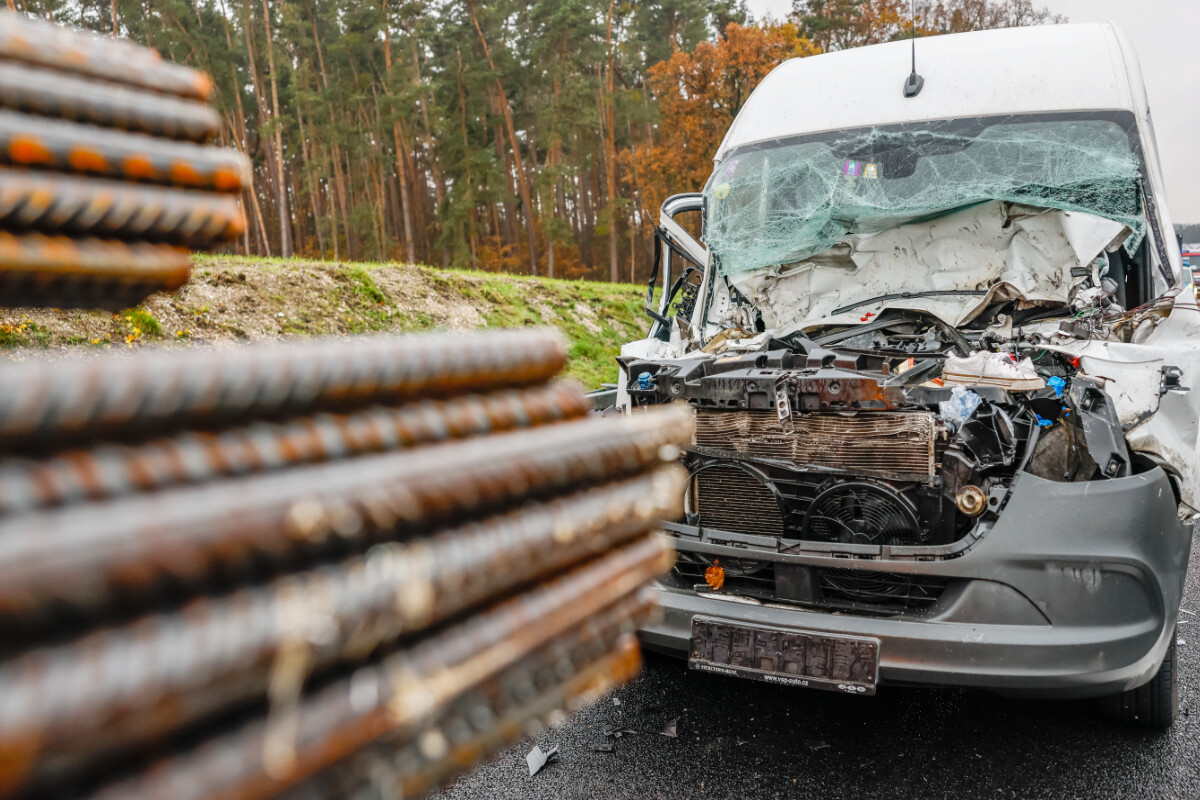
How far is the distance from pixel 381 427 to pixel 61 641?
12.3 inches

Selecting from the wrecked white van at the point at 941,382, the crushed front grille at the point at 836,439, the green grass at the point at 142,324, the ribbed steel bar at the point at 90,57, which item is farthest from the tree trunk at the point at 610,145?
the ribbed steel bar at the point at 90,57

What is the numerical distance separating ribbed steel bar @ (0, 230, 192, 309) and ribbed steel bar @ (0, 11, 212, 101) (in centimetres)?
21

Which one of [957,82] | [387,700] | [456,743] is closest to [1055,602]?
[456,743]

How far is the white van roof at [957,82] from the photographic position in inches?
157

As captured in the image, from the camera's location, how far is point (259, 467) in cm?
64

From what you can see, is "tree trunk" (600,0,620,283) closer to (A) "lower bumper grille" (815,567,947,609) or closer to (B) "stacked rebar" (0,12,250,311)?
(A) "lower bumper grille" (815,567,947,609)

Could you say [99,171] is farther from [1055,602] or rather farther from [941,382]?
[941,382]

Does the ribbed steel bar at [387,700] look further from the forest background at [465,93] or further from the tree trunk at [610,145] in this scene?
the tree trunk at [610,145]

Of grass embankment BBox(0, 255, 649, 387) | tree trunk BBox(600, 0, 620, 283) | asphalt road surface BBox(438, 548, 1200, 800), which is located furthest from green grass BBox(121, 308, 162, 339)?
tree trunk BBox(600, 0, 620, 283)

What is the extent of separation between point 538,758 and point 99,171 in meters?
2.76

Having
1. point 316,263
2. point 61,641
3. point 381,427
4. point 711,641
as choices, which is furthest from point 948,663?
point 316,263

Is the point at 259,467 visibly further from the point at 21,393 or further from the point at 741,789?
the point at 741,789

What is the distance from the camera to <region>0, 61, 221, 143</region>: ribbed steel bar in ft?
2.57

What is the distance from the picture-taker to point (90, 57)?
87cm
